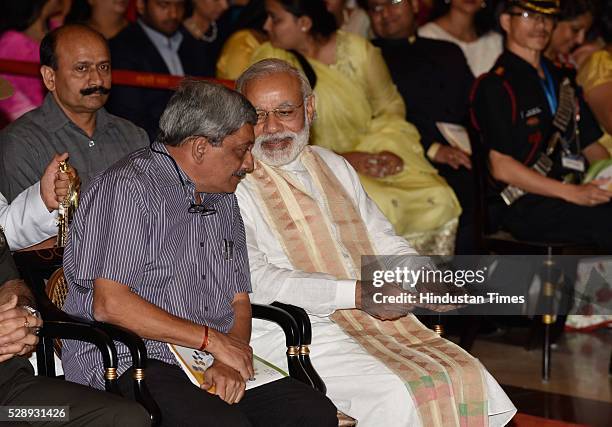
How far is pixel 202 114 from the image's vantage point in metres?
3.54

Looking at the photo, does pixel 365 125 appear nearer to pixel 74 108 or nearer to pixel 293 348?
pixel 74 108

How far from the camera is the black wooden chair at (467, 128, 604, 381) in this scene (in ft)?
19.0

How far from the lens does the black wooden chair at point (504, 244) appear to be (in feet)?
19.0

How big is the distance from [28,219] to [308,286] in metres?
0.95

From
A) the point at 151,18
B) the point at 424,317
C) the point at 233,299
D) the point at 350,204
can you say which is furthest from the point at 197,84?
the point at 151,18

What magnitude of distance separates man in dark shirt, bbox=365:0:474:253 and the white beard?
2.33 meters

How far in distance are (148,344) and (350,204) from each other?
1.10 metres

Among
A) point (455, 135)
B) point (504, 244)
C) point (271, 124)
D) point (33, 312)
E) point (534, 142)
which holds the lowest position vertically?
point (504, 244)

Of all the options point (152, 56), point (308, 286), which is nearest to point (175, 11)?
point (152, 56)

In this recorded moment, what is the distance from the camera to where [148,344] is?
3.55m

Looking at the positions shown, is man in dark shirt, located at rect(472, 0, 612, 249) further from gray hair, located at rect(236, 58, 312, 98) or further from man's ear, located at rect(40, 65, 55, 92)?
man's ear, located at rect(40, 65, 55, 92)

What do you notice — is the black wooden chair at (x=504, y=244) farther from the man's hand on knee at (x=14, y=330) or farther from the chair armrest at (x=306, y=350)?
the man's hand on knee at (x=14, y=330)

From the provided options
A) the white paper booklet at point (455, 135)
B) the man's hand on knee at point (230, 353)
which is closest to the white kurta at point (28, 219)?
the man's hand on knee at point (230, 353)

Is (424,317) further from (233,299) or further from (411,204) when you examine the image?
(411,204)
